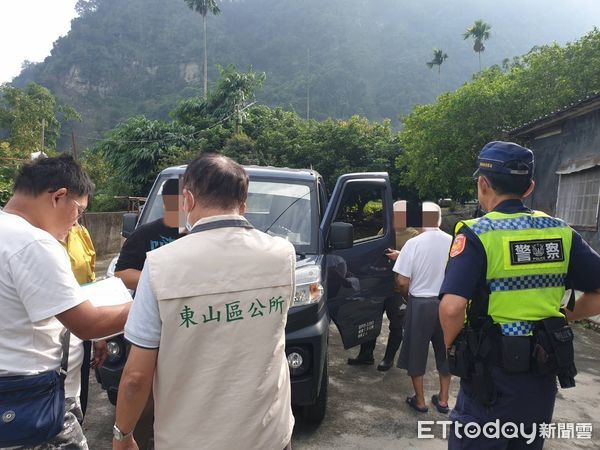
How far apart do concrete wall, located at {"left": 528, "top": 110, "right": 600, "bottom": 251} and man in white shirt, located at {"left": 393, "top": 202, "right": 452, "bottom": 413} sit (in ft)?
24.5

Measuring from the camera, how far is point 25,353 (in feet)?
5.14

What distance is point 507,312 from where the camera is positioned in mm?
1936

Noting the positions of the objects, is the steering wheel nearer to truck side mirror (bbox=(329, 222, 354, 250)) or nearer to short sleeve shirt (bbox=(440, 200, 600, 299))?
truck side mirror (bbox=(329, 222, 354, 250))

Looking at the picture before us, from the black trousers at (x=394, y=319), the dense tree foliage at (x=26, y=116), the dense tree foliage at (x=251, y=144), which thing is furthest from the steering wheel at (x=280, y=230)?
the dense tree foliage at (x=26, y=116)

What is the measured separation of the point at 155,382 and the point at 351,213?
3.87m

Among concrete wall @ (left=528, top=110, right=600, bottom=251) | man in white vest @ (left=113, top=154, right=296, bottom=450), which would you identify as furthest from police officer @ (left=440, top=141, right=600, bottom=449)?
concrete wall @ (left=528, top=110, right=600, bottom=251)

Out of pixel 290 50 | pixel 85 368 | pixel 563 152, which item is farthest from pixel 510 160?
pixel 290 50

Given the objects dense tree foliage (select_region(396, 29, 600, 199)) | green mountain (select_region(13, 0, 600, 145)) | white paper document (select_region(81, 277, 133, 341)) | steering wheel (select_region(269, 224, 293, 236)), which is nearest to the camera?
white paper document (select_region(81, 277, 133, 341))

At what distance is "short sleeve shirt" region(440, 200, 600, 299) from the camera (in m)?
1.92

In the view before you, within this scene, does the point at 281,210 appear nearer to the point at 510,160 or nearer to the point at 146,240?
the point at 146,240

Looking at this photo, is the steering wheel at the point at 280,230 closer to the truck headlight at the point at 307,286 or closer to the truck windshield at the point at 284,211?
the truck windshield at the point at 284,211

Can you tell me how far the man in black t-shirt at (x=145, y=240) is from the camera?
125 inches

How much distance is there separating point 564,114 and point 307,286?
10.0 m

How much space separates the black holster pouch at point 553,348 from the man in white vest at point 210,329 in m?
1.11
